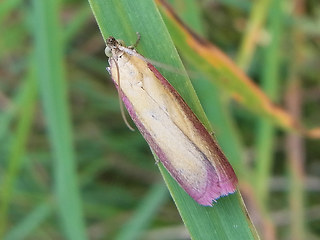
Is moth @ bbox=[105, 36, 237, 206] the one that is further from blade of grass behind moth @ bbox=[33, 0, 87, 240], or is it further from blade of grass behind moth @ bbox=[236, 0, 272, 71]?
blade of grass behind moth @ bbox=[236, 0, 272, 71]

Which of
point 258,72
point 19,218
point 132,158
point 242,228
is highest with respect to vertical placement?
point 258,72

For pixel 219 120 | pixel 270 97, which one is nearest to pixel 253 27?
pixel 270 97

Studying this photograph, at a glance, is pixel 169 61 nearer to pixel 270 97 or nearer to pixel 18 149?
pixel 270 97

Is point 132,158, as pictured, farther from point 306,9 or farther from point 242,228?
point 242,228

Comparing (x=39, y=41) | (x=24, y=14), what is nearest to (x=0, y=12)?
(x=39, y=41)

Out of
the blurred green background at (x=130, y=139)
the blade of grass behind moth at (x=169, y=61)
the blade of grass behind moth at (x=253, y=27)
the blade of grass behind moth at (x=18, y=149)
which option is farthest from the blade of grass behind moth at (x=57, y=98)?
the blade of grass behind moth at (x=253, y=27)

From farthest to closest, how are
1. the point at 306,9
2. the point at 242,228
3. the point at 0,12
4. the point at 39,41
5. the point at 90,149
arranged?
1. the point at 90,149
2. the point at 306,9
3. the point at 0,12
4. the point at 39,41
5. the point at 242,228
